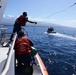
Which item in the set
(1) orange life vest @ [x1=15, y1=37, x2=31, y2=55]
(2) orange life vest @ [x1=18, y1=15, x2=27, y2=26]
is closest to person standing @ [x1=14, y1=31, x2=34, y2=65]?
(1) orange life vest @ [x1=15, y1=37, x2=31, y2=55]

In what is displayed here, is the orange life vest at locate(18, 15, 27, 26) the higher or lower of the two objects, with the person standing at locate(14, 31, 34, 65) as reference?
higher

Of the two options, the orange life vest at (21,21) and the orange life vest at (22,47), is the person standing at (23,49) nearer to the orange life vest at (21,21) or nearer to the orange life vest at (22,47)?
the orange life vest at (22,47)

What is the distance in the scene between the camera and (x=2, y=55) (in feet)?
15.5

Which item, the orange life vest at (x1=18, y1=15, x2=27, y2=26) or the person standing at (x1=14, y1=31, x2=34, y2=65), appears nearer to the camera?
the person standing at (x1=14, y1=31, x2=34, y2=65)

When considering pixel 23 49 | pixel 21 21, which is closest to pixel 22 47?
pixel 23 49

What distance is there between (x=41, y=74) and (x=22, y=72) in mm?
821

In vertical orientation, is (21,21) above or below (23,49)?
above

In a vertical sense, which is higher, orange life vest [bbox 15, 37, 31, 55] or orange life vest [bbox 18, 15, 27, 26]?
orange life vest [bbox 18, 15, 27, 26]

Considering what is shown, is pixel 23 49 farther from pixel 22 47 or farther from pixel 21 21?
pixel 21 21

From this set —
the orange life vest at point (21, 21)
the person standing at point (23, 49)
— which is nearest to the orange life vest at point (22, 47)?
the person standing at point (23, 49)

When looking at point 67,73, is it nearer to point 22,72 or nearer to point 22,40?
point 22,72

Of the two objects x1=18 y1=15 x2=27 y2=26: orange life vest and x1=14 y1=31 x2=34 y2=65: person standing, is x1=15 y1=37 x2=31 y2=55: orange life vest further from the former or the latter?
x1=18 y1=15 x2=27 y2=26: orange life vest

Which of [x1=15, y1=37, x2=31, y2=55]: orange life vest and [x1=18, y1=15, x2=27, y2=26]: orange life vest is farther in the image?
[x1=18, y1=15, x2=27, y2=26]: orange life vest

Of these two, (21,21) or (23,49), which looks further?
(21,21)
